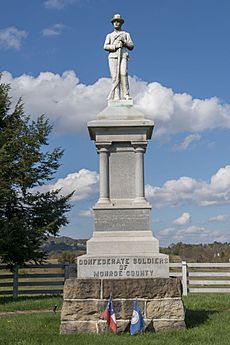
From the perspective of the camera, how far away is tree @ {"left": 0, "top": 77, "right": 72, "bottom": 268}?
19.1 m

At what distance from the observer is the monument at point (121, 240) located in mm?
9328

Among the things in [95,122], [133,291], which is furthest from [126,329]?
[95,122]

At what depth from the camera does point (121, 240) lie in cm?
1002

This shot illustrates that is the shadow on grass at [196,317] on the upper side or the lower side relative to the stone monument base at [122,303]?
lower

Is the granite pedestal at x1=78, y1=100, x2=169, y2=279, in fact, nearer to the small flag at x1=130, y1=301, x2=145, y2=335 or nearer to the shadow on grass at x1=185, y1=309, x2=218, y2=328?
the small flag at x1=130, y1=301, x2=145, y2=335

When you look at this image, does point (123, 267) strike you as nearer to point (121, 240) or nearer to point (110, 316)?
point (121, 240)

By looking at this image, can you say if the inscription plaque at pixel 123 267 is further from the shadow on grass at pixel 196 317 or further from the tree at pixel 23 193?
the tree at pixel 23 193

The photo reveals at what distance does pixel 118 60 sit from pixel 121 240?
365cm

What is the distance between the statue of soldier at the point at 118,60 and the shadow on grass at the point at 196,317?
4.52 meters

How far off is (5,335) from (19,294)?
Answer: 1224cm

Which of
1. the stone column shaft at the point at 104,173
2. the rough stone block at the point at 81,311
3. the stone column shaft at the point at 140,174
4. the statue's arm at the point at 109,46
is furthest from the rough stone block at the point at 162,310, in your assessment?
the statue's arm at the point at 109,46

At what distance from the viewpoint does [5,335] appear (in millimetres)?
9180

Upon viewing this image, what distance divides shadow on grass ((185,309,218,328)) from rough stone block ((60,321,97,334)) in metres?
1.74

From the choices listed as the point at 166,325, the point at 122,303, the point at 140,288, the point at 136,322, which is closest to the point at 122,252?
the point at 140,288
